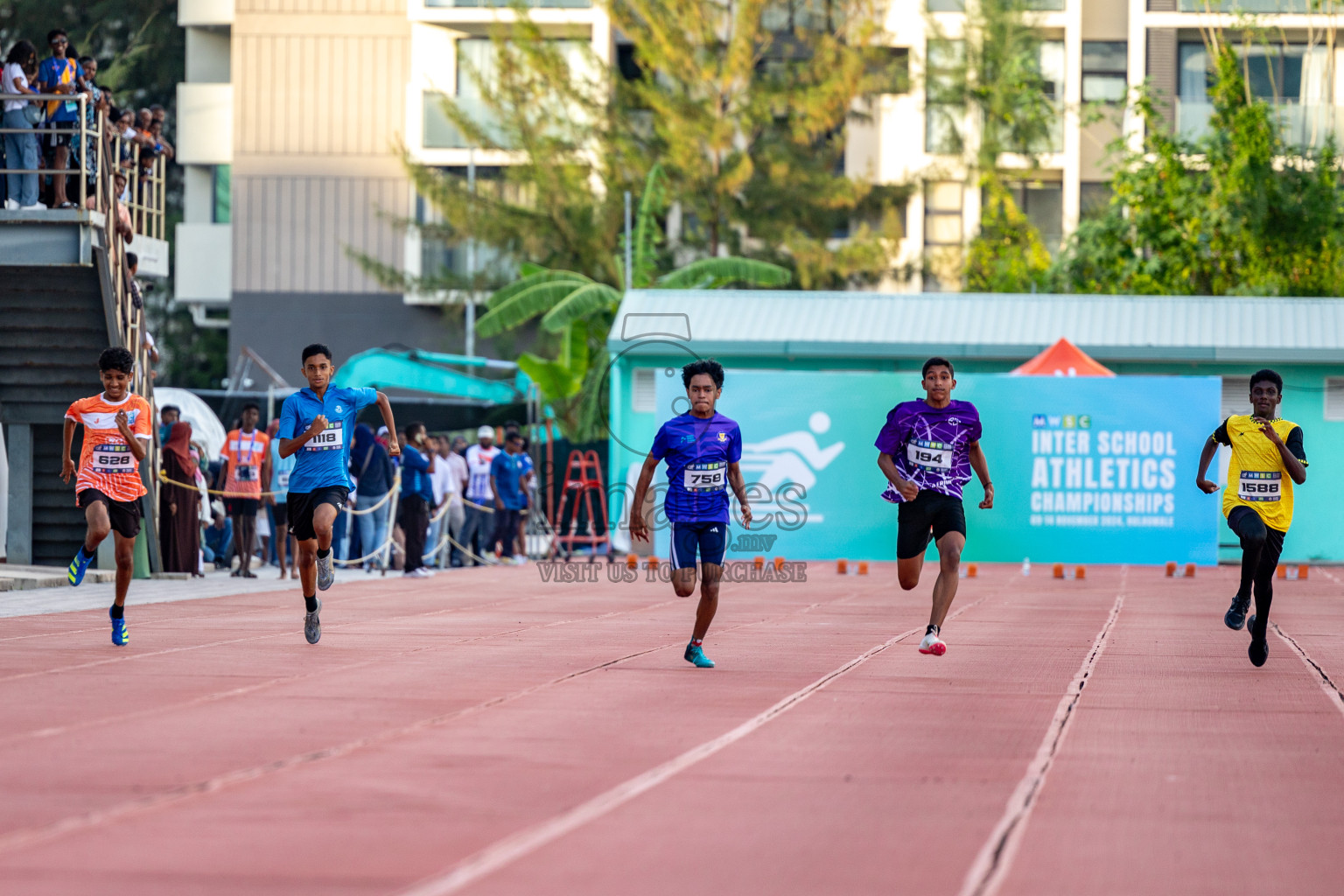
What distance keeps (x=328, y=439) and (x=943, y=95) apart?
36141 millimetres

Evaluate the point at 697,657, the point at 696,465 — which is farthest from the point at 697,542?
the point at 697,657

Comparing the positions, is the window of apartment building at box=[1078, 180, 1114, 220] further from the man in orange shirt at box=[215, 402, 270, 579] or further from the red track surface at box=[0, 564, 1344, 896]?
the red track surface at box=[0, 564, 1344, 896]

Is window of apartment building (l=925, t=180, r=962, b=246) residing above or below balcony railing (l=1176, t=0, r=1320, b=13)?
below

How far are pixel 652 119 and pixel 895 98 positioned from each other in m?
6.40

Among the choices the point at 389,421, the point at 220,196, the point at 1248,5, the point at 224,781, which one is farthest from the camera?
the point at 220,196

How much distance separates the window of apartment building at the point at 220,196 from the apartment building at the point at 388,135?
19.0 inches

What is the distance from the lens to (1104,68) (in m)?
46.6

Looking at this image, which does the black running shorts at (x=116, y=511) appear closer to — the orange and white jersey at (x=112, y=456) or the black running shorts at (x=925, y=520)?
the orange and white jersey at (x=112, y=456)

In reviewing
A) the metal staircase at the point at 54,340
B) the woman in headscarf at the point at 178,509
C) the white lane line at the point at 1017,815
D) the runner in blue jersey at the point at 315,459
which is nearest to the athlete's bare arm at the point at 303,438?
the runner in blue jersey at the point at 315,459

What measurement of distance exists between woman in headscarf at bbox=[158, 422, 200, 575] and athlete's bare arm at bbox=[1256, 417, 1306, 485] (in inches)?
500

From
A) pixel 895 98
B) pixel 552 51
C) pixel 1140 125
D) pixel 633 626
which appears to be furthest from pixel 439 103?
pixel 633 626

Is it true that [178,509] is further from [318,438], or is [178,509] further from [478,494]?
[318,438]

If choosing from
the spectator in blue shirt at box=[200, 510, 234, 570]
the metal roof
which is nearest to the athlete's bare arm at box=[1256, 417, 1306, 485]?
the spectator in blue shirt at box=[200, 510, 234, 570]

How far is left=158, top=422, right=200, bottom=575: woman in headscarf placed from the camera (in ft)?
66.5
